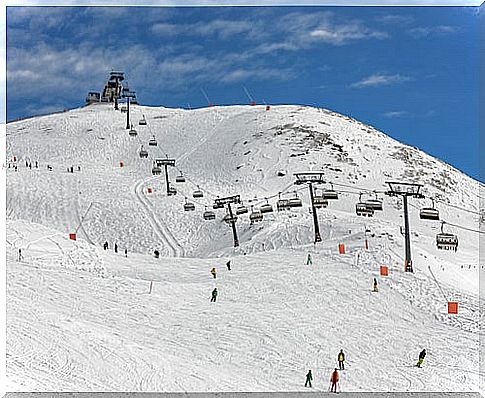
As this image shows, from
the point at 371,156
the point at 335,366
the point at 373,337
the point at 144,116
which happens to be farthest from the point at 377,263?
the point at 144,116

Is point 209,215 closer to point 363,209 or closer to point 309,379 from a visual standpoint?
point 363,209

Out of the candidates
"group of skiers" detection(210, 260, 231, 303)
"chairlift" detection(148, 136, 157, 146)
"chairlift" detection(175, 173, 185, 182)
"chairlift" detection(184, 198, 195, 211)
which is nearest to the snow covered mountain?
"group of skiers" detection(210, 260, 231, 303)

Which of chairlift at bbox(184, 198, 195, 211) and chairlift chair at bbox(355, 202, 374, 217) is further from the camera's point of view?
chairlift at bbox(184, 198, 195, 211)

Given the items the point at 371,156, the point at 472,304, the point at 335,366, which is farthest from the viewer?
the point at 371,156

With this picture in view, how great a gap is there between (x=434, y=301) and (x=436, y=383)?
23.9ft

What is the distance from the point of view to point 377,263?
26.1m

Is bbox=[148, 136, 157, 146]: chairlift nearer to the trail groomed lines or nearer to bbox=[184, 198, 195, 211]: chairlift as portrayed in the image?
the trail groomed lines

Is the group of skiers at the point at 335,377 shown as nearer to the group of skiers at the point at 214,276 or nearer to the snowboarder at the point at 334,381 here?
the snowboarder at the point at 334,381

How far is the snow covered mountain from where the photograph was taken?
1516 centimetres

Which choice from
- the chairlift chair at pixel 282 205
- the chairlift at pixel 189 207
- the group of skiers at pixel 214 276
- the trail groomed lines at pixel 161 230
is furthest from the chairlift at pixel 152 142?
the group of skiers at pixel 214 276

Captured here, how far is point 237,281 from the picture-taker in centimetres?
2488

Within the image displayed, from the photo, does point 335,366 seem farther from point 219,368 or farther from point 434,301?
point 434,301

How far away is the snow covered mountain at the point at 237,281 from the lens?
15.2 meters

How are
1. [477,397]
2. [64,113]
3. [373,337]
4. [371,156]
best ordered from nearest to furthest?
[477,397]
[373,337]
[371,156]
[64,113]
